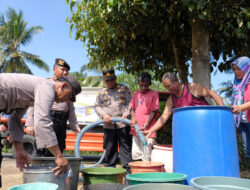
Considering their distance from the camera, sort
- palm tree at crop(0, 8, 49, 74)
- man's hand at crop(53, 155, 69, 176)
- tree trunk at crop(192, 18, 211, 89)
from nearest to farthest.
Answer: man's hand at crop(53, 155, 69, 176)
tree trunk at crop(192, 18, 211, 89)
palm tree at crop(0, 8, 49, 74)

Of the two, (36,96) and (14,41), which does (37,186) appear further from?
(14,41)

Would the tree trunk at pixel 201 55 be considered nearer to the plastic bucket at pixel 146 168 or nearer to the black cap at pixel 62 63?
the black cap at pixel 62 63

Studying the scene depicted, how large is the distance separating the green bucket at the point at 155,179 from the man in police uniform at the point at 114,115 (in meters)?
1.60

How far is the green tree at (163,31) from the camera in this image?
3998mm

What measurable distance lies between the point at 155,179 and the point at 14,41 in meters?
27.5

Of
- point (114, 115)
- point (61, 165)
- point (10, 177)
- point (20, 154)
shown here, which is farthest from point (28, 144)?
point (61, 165)

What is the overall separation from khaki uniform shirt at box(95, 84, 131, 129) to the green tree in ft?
3.78

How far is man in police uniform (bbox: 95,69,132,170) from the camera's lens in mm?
3830

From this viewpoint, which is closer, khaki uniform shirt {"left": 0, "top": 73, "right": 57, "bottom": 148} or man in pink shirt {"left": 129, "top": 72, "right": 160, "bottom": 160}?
khaki uniform shirt {"left": 0, "top": 73, "right": 57, "bottom": 148}

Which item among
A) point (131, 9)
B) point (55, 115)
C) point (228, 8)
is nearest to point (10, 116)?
point (55, 115)

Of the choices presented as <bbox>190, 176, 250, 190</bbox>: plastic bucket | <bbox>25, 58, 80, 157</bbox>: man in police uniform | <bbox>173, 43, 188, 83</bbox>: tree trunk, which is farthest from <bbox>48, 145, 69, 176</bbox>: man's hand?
<bbox>173, 43, 188, 83</bbox>: tree trunk

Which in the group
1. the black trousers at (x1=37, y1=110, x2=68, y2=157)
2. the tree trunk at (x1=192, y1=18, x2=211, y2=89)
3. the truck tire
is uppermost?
the tree trunk at (x1=192, y1=18, x2=211, y2=89)

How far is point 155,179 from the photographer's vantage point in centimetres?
188

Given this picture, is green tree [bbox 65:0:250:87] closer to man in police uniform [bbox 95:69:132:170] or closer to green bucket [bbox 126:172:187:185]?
man in police uniform [bbox 95:69:132:170]
